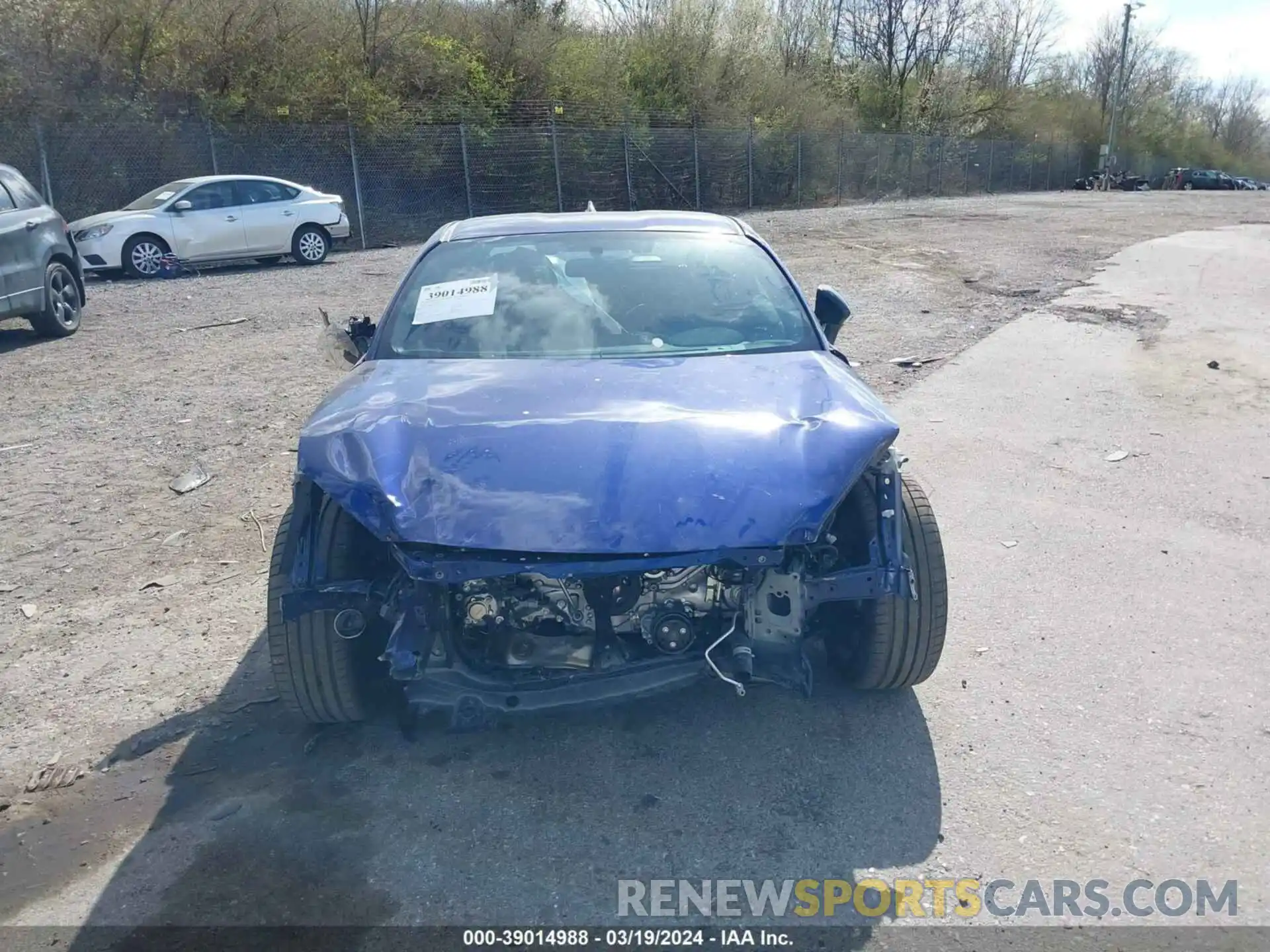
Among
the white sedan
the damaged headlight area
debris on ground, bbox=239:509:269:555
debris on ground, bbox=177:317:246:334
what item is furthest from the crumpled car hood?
the white sedan

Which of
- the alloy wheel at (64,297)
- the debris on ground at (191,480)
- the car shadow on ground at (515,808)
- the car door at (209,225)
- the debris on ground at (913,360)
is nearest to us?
the car shadow on ground at (515,808)

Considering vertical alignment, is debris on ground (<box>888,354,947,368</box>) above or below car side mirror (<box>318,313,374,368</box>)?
below

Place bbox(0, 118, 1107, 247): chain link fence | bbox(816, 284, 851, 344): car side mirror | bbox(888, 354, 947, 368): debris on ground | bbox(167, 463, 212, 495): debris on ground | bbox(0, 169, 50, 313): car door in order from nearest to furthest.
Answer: bbox(816, 284, 851, 344): car side mirror < bbox(167, 463, 212, 495): debris on ground < bbox(888, 354, 947, 368): debris on ground < bbox(0, 169, 50, 313): car door < bbox(0, 118, 1107, 247): chain link fence

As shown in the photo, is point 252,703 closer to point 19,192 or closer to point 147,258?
point 19,192

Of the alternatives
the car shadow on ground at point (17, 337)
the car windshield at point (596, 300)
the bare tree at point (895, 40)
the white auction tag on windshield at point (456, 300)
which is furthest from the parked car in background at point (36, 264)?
the bare tree at point (895, 40)

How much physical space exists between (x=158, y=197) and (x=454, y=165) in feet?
27.8

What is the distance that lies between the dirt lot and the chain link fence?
456 centimetres

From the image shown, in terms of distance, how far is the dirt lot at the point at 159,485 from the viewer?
135 inches

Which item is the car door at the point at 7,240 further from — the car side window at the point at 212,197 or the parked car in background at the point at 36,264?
the car side window at the point at 212,197

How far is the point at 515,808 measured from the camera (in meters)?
2.94

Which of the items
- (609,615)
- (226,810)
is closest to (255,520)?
(226,810)

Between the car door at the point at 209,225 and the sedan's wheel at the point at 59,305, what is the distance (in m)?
4.60

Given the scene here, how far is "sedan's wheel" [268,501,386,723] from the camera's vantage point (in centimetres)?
301

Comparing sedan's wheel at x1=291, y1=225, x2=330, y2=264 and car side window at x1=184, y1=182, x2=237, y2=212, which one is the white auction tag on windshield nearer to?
car side window at x1=184, y1=182, x2=237, y2=212
